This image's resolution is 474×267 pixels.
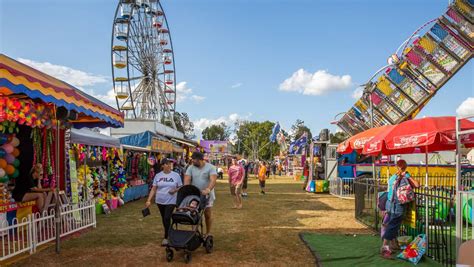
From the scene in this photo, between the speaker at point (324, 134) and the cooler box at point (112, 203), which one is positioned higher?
the speaker at point (324, 134)

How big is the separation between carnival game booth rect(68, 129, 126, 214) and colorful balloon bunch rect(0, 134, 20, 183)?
1382mm

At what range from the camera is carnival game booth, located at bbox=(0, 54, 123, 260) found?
5.52 meters

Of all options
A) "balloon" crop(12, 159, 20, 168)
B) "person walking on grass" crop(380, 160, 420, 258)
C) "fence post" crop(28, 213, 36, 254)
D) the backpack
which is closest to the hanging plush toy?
"balloon" crop(12, 159, 20, 168)

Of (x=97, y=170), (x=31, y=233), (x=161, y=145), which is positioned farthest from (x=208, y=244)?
(x=161, y=145)

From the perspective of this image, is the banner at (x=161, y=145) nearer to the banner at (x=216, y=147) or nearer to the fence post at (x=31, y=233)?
the fence post at (x=31, y=233)

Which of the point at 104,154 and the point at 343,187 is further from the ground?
the point at 104,154

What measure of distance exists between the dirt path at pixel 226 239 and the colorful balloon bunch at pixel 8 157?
189 cm

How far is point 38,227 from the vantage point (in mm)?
6812

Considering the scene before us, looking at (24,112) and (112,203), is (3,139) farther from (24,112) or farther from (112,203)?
(112,203)

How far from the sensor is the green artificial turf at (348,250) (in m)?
5.61

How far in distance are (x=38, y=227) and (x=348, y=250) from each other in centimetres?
531

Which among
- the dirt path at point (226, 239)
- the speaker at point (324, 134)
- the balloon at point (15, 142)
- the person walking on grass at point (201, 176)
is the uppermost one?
the speaker at point (324, 134)

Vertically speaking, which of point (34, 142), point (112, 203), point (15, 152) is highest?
point (34, 142)

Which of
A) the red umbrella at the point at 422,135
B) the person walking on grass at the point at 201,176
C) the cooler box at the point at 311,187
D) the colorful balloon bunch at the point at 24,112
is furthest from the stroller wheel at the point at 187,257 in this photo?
the cooler box at the point at 311,187
